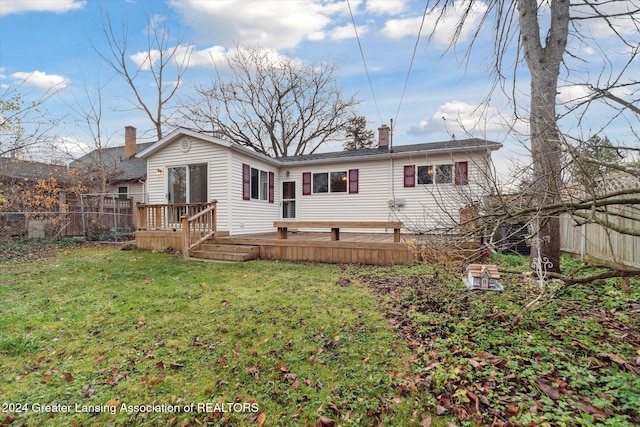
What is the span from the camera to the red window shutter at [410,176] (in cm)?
1009

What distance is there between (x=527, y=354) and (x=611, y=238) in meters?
4.53

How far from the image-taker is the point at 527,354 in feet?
8.20

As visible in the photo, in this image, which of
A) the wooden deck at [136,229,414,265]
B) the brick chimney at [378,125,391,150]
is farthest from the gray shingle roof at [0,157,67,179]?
the brick chimney at [378,125,391,150]

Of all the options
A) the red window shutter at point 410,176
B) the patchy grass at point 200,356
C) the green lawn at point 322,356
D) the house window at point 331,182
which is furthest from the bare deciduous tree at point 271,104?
the green lawn at point 322,356

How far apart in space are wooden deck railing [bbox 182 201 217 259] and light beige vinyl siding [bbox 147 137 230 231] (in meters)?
0.40

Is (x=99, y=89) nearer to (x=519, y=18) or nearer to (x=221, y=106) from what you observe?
(x=221, y=106)

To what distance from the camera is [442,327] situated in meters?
3.15

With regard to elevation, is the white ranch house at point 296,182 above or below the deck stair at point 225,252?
above

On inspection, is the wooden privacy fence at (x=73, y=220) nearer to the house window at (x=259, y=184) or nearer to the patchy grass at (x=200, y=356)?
the house window at (x=259, y=184)

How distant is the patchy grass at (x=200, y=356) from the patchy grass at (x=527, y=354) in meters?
0.31

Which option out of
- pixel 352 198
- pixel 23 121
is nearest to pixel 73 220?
pixel 23 121

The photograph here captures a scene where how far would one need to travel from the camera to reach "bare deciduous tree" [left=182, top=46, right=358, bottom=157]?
19.1 metres

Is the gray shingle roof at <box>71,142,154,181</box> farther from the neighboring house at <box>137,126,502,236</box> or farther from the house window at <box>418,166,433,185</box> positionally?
the house window at <box>418,166,433,185</box>

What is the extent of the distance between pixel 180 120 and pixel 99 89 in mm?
4870
